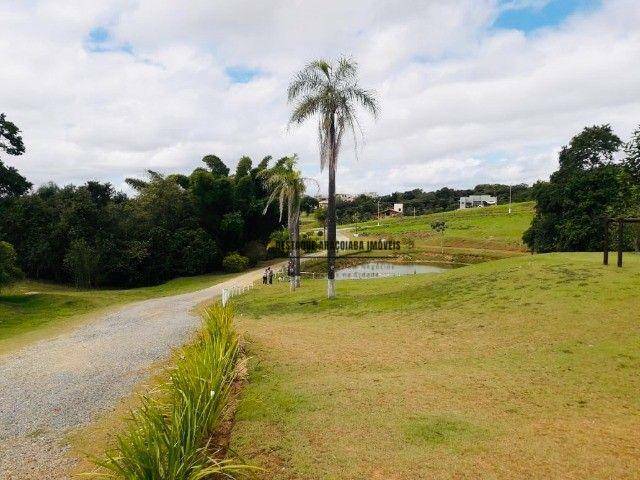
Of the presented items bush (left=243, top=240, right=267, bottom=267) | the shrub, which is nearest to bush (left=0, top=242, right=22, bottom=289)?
bush (left=243, top=240, right=267, bottom=267)

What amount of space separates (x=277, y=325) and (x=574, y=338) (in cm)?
898

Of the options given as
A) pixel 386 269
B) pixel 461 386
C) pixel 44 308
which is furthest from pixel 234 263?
pixel 461 386

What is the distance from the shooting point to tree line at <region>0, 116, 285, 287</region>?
33.2m

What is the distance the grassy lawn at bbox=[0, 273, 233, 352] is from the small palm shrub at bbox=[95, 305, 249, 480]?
11642mm

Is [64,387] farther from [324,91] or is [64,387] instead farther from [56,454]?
[324,91]

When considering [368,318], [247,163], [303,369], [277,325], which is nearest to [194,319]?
[277,325]

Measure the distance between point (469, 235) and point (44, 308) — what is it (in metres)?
54.6

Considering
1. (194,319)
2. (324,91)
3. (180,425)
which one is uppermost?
(324,91)

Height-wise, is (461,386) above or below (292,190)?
below

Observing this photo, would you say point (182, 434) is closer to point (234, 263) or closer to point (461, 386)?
point (461, 386)

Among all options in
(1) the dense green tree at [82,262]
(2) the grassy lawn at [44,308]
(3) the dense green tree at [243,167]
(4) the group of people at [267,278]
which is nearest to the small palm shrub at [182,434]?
(2) the grassy lawn at [44,308]

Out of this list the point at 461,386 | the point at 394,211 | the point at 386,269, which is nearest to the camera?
the point at 461,386

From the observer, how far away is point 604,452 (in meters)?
5.55

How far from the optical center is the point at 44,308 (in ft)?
74.4
